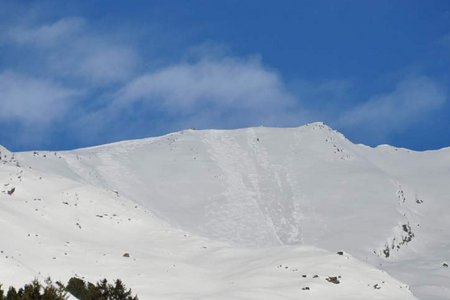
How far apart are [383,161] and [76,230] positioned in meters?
67.5

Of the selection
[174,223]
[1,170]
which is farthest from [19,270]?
[174,223]

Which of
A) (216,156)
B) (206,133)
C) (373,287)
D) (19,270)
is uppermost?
(206,133)

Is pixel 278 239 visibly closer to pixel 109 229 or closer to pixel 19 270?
pixel 109 229

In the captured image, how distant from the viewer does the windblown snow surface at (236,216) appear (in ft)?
113

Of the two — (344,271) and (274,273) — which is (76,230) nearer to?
(274,273)

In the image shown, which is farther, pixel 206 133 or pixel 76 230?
pixel 206 133

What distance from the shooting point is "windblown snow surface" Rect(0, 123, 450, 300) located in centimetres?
3453

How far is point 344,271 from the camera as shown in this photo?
120 feet

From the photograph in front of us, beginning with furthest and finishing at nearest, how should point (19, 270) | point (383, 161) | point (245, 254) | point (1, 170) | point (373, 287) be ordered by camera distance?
1. point (383, 161)
2. point (1, 170)
3. point (245, 254)
4. point (373, 287)
5. point (19, 270)

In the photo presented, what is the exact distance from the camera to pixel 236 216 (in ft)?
234

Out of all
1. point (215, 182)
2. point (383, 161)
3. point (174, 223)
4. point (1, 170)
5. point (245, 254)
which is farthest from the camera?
point (383, 161)

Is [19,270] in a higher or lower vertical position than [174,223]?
lower

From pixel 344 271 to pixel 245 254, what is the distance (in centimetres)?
709

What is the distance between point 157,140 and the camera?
10050cm
